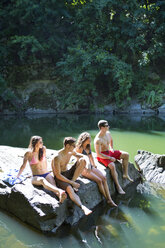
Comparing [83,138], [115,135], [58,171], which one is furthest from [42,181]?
[115,135]

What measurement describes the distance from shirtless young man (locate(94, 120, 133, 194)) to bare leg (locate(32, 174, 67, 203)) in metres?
1.22

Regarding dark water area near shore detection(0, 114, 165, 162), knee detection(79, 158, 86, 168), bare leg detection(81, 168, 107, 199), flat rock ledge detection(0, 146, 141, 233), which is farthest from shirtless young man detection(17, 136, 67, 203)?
dark water area near shore detection(0, 114, 165, 162)

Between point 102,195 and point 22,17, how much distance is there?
1520cm

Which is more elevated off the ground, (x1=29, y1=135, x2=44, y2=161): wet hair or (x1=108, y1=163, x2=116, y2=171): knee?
(x1=29, y1=135, x2=44, y2=161): wet hair

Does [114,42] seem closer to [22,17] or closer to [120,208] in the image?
[22,17]

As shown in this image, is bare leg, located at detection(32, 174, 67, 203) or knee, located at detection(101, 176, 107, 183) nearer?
bare leg, located at detection(32, 174, 67, 203)

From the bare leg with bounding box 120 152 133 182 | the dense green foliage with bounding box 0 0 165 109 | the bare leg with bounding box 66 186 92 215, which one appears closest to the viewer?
the bare leg with bounding box 66 186 92 215

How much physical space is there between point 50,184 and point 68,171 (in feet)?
1.42

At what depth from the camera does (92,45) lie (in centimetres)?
1712

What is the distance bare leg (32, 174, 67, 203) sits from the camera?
3.36 meters

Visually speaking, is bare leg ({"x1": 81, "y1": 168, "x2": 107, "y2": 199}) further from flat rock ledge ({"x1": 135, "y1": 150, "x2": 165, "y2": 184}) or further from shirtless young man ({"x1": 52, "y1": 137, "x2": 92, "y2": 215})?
flat rock ledge ({"x1": 135, "y1": 150, "x2": 165, "y2": 184})

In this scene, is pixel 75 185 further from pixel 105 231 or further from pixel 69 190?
pixel 105 231

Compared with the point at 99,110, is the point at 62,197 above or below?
below

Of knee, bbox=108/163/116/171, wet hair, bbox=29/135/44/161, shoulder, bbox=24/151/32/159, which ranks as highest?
wet hair, bbox=29/135/44/161
